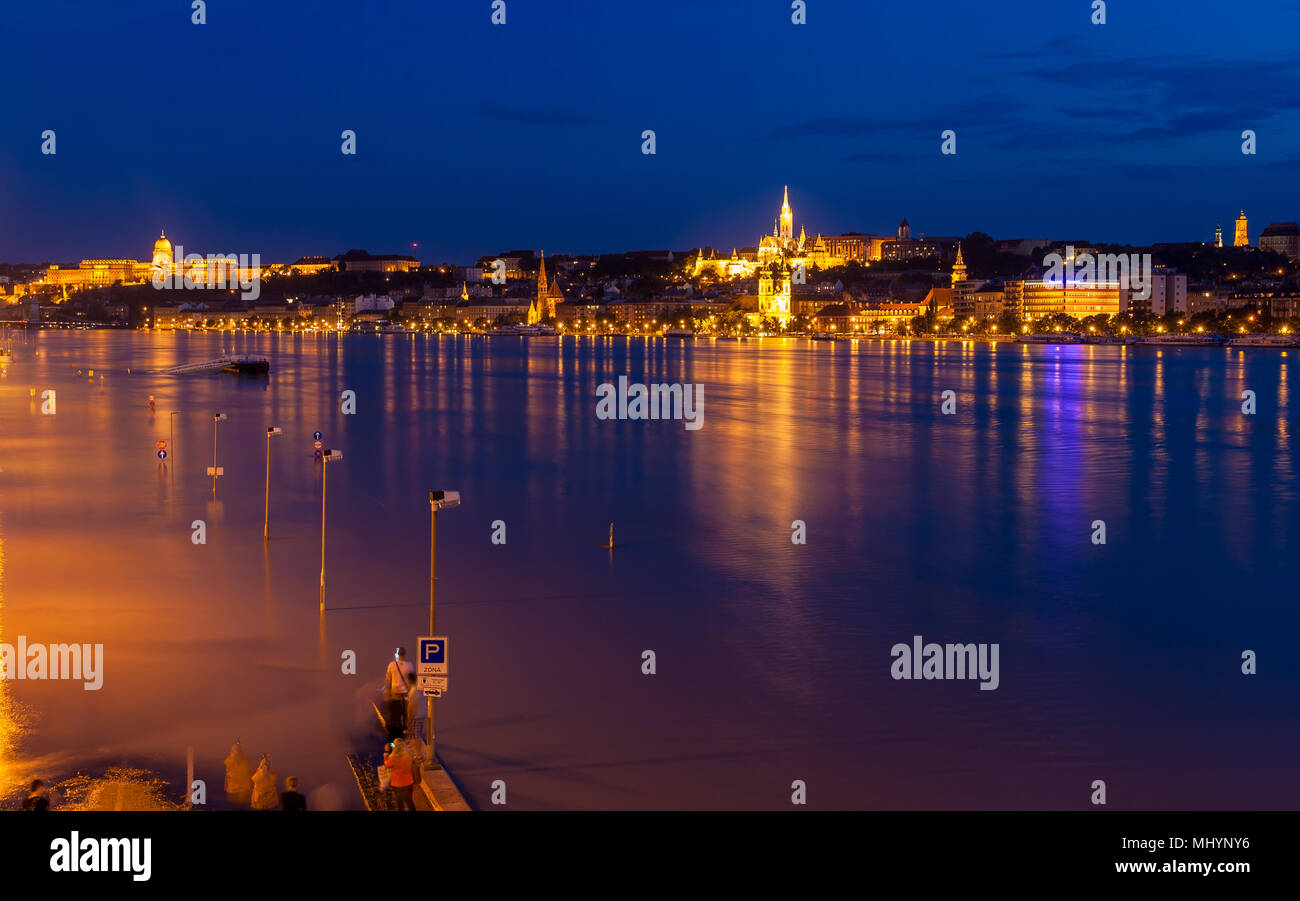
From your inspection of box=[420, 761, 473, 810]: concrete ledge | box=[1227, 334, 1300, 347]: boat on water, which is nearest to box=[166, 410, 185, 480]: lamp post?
box=[420, 761, 473, 810]: concrete ledge

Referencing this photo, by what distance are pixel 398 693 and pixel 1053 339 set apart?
304 ft

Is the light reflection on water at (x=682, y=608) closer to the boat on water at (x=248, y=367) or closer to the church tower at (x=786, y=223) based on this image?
the boat on water at (x=248, y=367)

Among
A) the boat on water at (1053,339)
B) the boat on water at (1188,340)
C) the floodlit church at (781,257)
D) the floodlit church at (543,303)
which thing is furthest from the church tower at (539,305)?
the boat on water at (1188,340)

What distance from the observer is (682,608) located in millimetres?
10508

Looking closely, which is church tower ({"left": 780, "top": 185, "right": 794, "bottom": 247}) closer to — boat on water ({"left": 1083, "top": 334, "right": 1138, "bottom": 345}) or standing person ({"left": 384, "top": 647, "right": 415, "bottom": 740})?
boat on water ({"left": 1083, "top": 334, "right": 1138, "bottom": 345})

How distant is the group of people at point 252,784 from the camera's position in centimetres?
602

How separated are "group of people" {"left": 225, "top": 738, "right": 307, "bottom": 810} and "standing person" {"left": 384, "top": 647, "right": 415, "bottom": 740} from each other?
80 centimetres

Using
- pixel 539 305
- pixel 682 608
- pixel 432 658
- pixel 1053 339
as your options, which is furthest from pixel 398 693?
pixel 539 305

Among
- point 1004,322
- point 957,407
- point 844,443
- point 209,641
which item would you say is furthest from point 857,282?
point 209,641

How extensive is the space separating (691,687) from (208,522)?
7.64 meters
